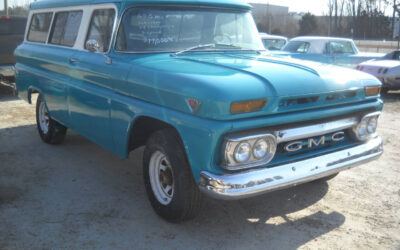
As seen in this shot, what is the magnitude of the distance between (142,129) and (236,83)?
1192mm

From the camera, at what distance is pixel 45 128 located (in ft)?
19.1

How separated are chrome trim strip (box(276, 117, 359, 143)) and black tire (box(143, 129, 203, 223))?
74cm

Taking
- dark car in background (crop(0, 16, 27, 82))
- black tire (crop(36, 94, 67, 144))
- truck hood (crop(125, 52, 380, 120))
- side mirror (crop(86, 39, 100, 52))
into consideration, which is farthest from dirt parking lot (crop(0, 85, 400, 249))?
dark car in background (crop(0, 16, 27, 82))

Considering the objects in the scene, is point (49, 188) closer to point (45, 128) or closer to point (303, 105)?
point (45, 128)

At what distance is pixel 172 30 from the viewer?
3814 millimetres

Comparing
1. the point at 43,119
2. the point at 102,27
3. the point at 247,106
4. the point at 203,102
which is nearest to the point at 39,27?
the point at 43,119

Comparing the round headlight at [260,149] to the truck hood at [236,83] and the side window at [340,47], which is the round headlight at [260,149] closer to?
the truck hood at [236,83]

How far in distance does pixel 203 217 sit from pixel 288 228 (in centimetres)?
73

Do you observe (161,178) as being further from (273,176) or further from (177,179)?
(273,176)

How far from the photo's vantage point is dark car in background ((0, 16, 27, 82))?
31.8 ft

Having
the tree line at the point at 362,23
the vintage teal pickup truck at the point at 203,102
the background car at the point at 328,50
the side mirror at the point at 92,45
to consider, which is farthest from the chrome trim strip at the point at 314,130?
the tree line at the point at 362,23

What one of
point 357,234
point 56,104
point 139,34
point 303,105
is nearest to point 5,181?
point 56,104

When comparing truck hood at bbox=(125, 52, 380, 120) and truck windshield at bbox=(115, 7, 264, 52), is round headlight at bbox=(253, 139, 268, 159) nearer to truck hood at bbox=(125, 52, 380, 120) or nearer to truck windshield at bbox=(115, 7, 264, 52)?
truck hood at bbox=(125, 52, 380, 120)

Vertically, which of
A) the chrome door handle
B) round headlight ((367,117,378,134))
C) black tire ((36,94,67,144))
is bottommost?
black tire ((36,94,67,144))
